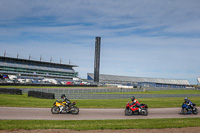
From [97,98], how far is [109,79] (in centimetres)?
10020

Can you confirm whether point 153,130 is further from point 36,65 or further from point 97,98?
point 36,65

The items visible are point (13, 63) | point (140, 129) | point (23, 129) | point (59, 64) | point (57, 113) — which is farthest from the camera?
point (59, 64)

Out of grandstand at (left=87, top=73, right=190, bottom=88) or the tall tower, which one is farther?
grandstand at (left=87, top=73, right=190, bottom=88)

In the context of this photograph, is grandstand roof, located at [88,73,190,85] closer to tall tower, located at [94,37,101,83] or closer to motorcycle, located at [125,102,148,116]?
tall tower, located at [94,37,101,83]

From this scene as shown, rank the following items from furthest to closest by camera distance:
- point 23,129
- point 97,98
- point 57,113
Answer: point 97,98, point 57,113, point 23,129

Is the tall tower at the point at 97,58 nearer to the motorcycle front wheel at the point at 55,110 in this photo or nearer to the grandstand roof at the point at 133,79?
the grandstand roof at the point at 133,79

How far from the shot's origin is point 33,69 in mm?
125000

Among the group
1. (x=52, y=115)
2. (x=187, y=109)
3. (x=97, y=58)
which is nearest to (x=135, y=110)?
(x=187, y=109)

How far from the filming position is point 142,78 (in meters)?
149

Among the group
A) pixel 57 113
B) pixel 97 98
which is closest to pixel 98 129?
pixel 57 113

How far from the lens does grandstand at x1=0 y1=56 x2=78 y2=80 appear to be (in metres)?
113

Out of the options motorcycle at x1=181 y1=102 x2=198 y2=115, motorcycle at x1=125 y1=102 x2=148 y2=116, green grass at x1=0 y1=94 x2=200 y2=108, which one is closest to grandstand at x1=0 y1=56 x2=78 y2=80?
green grass at x1=0 y1=94 x2=200 y2=108

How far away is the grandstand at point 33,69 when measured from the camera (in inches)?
4454

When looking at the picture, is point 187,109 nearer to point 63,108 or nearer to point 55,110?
point 63,108
